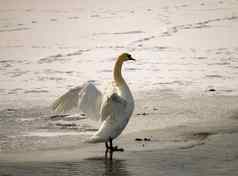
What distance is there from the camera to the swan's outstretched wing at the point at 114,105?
9297mm

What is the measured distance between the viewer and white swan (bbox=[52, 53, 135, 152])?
934 centimetres

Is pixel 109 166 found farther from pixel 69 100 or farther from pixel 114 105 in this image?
pixel 69 100

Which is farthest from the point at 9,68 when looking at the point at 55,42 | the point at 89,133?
the point at 89,133

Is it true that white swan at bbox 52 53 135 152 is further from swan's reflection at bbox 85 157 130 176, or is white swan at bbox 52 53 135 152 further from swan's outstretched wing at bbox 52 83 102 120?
swan's reflection at bbox 85 157 130 176

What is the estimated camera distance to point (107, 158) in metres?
9.00

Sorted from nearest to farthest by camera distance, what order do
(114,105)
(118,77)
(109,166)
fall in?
(109,166) < (114,105) < (118,77)

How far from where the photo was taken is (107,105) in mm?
9383

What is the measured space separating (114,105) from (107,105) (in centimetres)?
8

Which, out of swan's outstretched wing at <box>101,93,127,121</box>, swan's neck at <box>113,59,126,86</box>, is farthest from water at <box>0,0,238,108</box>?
swan's outstretched wing at <box>101,93,127,121</box>

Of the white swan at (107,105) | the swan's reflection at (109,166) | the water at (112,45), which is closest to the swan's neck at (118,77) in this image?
the white swan at (107,105)

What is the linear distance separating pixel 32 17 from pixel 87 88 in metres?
12.1

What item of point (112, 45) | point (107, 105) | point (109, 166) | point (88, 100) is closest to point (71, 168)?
point (109, 166)

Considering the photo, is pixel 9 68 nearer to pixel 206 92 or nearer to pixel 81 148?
pixel 206 92

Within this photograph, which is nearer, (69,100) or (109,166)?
(109,166)
